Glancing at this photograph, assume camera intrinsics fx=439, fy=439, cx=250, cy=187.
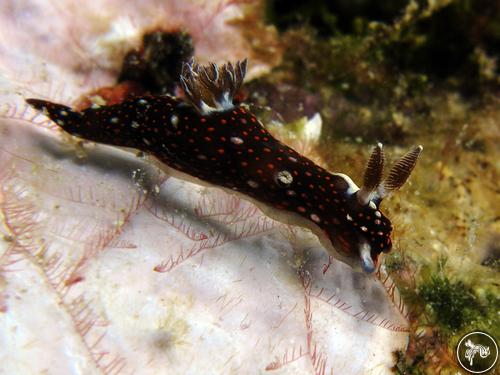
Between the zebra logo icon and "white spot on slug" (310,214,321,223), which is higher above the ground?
"white spot on slug" (310,214,321,223)

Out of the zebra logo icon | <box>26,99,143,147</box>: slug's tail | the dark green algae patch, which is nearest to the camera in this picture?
the zebra logo icon

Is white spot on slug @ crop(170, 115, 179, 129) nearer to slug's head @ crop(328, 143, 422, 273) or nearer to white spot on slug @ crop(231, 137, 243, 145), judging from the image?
white spot on slug @ crop(231, 137, 243, 145)

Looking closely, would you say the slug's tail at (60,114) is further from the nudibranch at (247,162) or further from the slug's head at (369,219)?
the slug's head at (369,219)

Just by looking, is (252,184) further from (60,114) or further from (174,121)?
(60,114)

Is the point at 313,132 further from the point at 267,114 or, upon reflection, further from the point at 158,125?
the point at 158,125

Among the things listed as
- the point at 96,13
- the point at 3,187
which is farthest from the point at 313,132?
the point at 3,187

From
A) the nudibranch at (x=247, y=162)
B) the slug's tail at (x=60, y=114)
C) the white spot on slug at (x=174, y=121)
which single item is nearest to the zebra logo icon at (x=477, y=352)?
the nudibranch at (x=247, y=162)

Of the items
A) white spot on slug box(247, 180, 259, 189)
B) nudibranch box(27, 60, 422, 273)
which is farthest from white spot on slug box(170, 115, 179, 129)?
white spot on slug box(247, 180, 259, 189)

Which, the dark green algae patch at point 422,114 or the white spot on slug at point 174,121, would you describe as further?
the dark green algae patch at point 422,114
